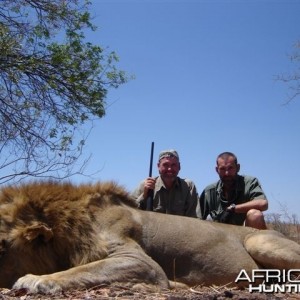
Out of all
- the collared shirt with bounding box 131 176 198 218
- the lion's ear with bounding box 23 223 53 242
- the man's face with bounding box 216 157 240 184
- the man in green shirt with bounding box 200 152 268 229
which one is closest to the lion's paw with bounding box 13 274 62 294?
the lion's ear with bounding box 23 223 53 242

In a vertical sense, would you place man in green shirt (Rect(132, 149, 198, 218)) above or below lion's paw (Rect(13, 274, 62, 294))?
above

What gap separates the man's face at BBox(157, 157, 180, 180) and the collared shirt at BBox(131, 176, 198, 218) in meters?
0.15

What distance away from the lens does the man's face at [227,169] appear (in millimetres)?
6445

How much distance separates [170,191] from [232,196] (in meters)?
0.76

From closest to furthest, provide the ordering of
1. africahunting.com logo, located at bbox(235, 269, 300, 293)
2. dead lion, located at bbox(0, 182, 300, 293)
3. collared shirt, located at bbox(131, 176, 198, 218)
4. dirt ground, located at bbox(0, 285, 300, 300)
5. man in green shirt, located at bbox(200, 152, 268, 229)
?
dirt ground, located at bbox(0, 285, 300, 300)
dead lion, located at bbox(0, 182, 300, 293)
africahunting.com logo, located at bbox(235, 269, 300, 293)
man in green shirt, located at bbox(200, 152, 268, 229)
collared shirt, located at bbox(131, 176, 198, 218)

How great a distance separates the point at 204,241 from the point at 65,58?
5.71 meters

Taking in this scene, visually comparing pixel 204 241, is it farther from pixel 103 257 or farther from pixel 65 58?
pixel 65 58

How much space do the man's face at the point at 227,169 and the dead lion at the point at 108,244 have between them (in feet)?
4.02

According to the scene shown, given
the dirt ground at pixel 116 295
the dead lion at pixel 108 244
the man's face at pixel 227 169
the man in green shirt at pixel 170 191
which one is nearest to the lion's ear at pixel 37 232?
the dead lion at pixel 108 244

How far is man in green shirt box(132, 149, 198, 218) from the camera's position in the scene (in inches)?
262

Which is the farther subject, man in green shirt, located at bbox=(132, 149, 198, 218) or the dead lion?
man in green shirt, located at bbox=(132, 149, 198, 218)

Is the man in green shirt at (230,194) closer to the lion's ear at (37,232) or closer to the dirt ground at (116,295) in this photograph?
the dirt ground at (116,295)

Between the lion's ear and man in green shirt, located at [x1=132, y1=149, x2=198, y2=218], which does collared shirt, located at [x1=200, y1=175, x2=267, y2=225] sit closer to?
man in green shirt, located at [x1=132, y1=149, x2=198, y2=218]

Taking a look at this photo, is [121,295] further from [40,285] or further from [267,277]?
[267,277]
